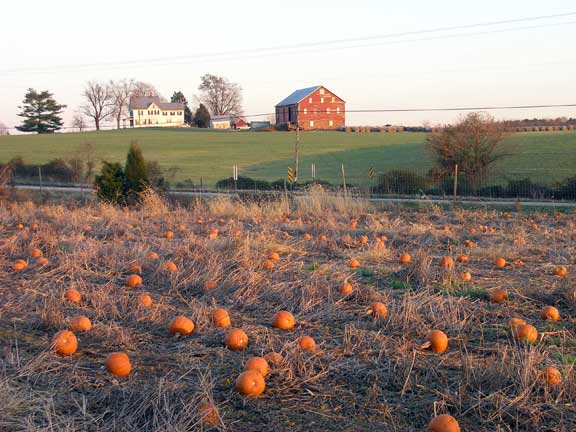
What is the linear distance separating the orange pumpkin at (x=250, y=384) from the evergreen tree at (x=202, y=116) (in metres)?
92.5

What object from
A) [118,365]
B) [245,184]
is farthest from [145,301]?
[245,184]

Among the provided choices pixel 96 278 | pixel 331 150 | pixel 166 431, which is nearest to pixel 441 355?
pixel 166 431

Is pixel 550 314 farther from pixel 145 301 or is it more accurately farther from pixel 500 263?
pixel 145 301

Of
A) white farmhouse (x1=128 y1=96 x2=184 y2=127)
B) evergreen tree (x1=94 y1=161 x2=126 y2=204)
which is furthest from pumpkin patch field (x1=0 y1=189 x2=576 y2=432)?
white farmhouse (x1=128 y1=96 x2=184 y2=127)

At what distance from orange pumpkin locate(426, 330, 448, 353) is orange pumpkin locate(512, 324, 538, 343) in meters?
0.55

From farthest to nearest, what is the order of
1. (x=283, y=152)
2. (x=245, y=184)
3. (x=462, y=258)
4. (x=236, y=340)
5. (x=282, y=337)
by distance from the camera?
(x=283, y=152) < (x=245, y=184) < (x=462, y=258) < (x=282, y=337) < (x=236, y=340)

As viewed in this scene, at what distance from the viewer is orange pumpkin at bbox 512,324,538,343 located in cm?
420

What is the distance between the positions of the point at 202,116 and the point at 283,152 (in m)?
42.5

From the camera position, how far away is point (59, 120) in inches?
3354

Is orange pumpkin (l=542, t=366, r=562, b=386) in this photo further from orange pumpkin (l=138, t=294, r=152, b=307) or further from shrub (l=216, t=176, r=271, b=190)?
shrub (l=216, t=176, r=271, b=190)

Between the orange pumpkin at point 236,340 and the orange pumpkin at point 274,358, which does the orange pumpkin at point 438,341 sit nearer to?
the orange pumpkin at point 274,358

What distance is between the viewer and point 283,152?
55.0 meters

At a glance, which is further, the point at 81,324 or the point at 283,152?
the point at 283,152

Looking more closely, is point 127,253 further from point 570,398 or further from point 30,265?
point 570,398
